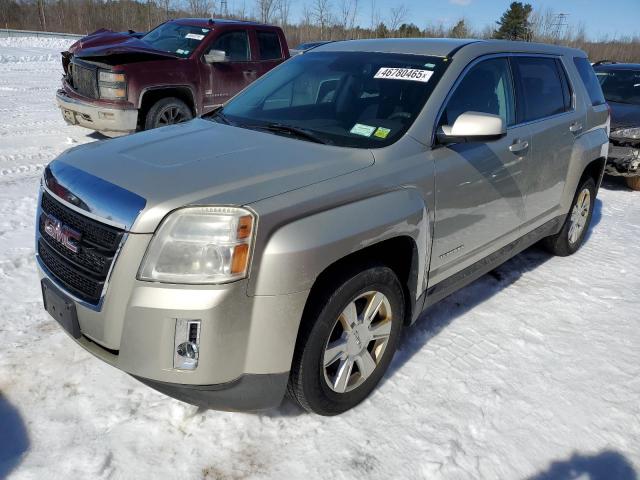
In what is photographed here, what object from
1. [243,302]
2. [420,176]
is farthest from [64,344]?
[420,176]

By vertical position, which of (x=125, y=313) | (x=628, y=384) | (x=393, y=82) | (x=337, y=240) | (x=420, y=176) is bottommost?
(x=628, y=384)

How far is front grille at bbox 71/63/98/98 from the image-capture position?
23.6 ft

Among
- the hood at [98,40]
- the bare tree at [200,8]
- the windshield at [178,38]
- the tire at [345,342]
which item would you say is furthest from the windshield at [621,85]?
the bare tree at [200,8]

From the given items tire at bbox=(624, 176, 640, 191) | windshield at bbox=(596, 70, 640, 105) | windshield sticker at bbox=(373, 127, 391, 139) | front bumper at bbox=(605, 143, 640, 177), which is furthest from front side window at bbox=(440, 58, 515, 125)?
windshield at bbox=(596, 70, 640, 105)

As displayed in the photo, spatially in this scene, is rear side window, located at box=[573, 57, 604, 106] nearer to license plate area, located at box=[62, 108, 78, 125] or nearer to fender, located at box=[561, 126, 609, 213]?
fender, located at box=[561, 126, 609, 213]

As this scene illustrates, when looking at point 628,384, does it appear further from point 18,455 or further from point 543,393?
point 18,455

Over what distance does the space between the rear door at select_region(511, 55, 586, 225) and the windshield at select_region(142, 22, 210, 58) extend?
5442mm

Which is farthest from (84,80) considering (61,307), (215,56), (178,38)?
(61,307)

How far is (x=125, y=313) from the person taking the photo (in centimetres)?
210

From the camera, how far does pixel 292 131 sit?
9.78 ft

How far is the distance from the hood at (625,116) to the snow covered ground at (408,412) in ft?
14.8

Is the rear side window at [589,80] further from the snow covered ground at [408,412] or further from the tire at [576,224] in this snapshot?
the snow covered ground at [408,412]

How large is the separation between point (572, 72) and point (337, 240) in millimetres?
3388

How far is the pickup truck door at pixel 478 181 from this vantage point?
2.96m
